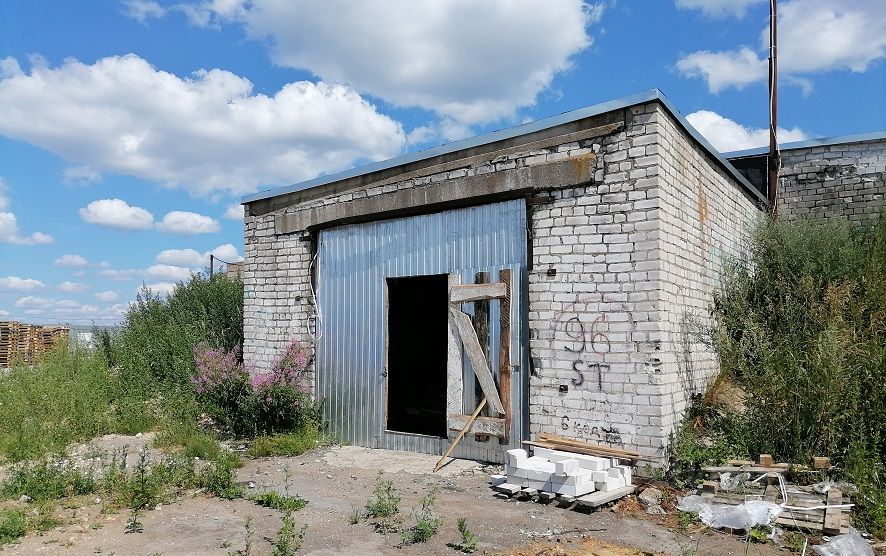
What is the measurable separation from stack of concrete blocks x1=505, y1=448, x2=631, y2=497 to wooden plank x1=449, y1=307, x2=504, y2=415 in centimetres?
107

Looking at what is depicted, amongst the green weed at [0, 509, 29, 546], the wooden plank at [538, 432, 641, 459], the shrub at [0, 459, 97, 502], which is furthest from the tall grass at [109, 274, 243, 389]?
the wooden plank at [538, 432, 641, 459]

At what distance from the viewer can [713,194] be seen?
8180 mm

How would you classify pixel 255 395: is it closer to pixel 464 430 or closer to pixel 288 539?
pixel 464 430

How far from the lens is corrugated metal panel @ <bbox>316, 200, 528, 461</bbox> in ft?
23.9

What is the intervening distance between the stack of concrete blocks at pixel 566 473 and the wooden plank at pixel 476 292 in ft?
6.06

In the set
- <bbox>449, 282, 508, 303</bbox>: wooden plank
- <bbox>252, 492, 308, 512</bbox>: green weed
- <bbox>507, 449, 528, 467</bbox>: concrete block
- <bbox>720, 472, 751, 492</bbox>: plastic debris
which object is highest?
<bbox>449, 282, 508, 303</bbox>: wooden plank

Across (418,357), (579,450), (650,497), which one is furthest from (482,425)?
(418,357)

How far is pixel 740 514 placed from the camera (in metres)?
5.18

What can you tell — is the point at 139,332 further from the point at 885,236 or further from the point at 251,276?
the point at 885,236

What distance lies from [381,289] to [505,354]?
2170 millimetres

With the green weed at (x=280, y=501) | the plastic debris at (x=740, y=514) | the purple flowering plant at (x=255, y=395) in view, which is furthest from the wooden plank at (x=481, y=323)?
the purple flowering plant at (x=255, y=395)

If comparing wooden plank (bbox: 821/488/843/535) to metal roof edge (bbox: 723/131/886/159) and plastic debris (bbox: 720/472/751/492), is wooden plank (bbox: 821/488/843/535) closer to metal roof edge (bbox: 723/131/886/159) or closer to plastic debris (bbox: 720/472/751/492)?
plastic debris (bbox: 720/472/751/492)

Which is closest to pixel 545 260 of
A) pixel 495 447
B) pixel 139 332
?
pixel 495 447

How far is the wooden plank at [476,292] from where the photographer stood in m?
7.27
